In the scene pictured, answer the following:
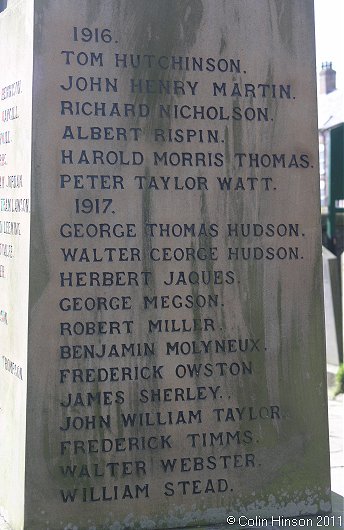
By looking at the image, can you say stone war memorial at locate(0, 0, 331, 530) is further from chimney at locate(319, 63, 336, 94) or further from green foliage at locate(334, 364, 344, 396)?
chimney at locate(319, 63, 336, 94)

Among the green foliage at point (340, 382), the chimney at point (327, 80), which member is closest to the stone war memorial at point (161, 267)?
the green foliage at point (340, 382)

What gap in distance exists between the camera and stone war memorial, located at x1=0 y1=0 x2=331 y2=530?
4258 mm

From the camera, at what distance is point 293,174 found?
4621 mm

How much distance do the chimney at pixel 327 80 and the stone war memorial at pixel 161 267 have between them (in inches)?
1688

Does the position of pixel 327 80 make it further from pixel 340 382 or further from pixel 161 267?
pixel 161 267

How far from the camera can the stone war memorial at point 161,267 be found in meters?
4.26

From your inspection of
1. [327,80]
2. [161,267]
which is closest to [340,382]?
[161,267]

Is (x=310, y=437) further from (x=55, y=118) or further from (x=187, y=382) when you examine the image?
(x=55, y=118)

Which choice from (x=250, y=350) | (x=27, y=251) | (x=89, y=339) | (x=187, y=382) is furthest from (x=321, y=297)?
(x=27, y=251)

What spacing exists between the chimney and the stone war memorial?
Answer: 141 feet

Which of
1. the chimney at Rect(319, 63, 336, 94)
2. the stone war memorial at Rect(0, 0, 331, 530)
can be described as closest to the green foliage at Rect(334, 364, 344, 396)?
the stone war memorial at Rect(0, 0, 331, 530)

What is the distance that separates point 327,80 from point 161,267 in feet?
147

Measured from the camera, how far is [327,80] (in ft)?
155

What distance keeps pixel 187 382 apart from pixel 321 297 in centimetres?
86
